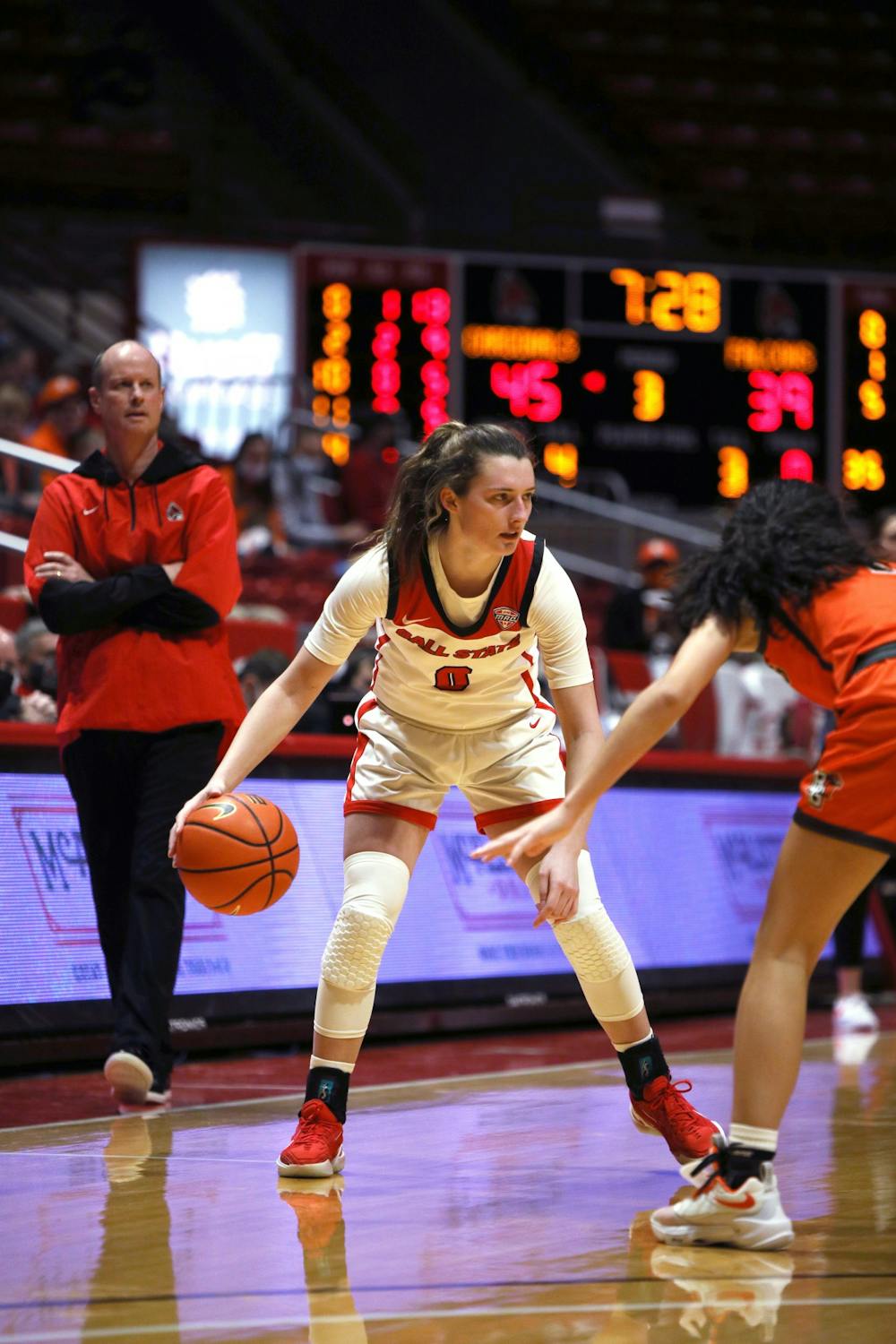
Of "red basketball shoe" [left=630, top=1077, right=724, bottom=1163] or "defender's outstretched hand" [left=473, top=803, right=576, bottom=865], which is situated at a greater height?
"defender's outstretched hand" [left=473, top=803, right=576, bottom=865]

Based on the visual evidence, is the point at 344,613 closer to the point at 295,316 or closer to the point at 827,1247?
the point at 827,1247

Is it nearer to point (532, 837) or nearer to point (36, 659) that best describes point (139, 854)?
point (532, 837)

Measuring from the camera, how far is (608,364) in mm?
17141

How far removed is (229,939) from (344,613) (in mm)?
2917

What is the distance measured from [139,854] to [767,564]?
8.27 feet

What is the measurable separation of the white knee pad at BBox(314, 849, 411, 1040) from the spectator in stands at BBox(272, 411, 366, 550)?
33.9 ft

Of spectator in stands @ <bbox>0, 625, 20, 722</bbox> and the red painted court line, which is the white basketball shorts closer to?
the red painted court line

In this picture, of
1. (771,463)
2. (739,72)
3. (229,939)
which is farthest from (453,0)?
(229,939)

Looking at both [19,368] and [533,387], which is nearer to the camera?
[19,368]

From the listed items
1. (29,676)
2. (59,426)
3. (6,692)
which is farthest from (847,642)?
(59,426)

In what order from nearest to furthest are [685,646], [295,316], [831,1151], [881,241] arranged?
[685,646] < [831,1151] < [295,316] < [881,241]

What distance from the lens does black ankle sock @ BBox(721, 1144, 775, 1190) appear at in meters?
3.80

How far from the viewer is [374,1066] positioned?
278 inches

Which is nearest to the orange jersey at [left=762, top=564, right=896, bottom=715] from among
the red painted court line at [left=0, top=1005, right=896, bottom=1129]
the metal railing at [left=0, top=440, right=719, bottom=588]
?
the red painted court line at [left=0, top=1005, right=896, bottom=1129]
